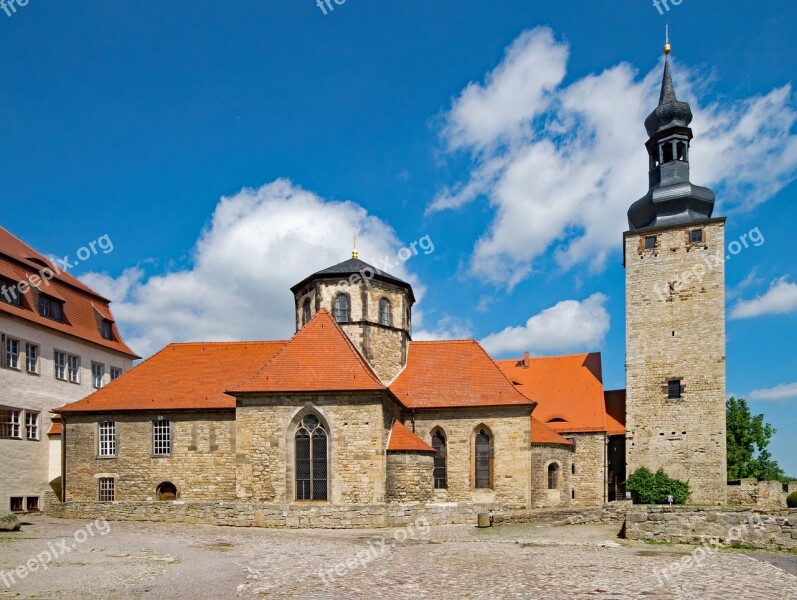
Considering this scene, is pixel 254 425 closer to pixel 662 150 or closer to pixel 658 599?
pixel 658 599

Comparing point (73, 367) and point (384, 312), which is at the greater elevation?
point (384, 312)


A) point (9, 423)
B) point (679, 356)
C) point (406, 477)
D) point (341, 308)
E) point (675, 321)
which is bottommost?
point (406, 477)

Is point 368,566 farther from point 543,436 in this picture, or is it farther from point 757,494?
point 757,494

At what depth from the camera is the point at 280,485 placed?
76.7ft

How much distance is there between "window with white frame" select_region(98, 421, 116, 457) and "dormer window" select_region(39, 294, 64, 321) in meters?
6.99

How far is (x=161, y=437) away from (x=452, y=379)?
494 inches

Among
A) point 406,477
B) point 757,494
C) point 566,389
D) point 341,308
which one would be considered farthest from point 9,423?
point 757,494

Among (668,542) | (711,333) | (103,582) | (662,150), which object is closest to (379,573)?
(103,582)

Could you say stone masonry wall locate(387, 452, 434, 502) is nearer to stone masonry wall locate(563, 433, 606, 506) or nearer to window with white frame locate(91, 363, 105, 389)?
stone masonry wall locate(563, 433, 606, 506)

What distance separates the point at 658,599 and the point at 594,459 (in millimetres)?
24308

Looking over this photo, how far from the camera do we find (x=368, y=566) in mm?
13594

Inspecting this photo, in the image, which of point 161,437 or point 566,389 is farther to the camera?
point 566,389

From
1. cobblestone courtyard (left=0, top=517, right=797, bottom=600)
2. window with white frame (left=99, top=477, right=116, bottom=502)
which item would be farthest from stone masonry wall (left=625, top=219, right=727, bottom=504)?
window with white frame (left=99, top=477, right=116, bottom=502)

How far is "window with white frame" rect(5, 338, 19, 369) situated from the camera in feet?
87.9
